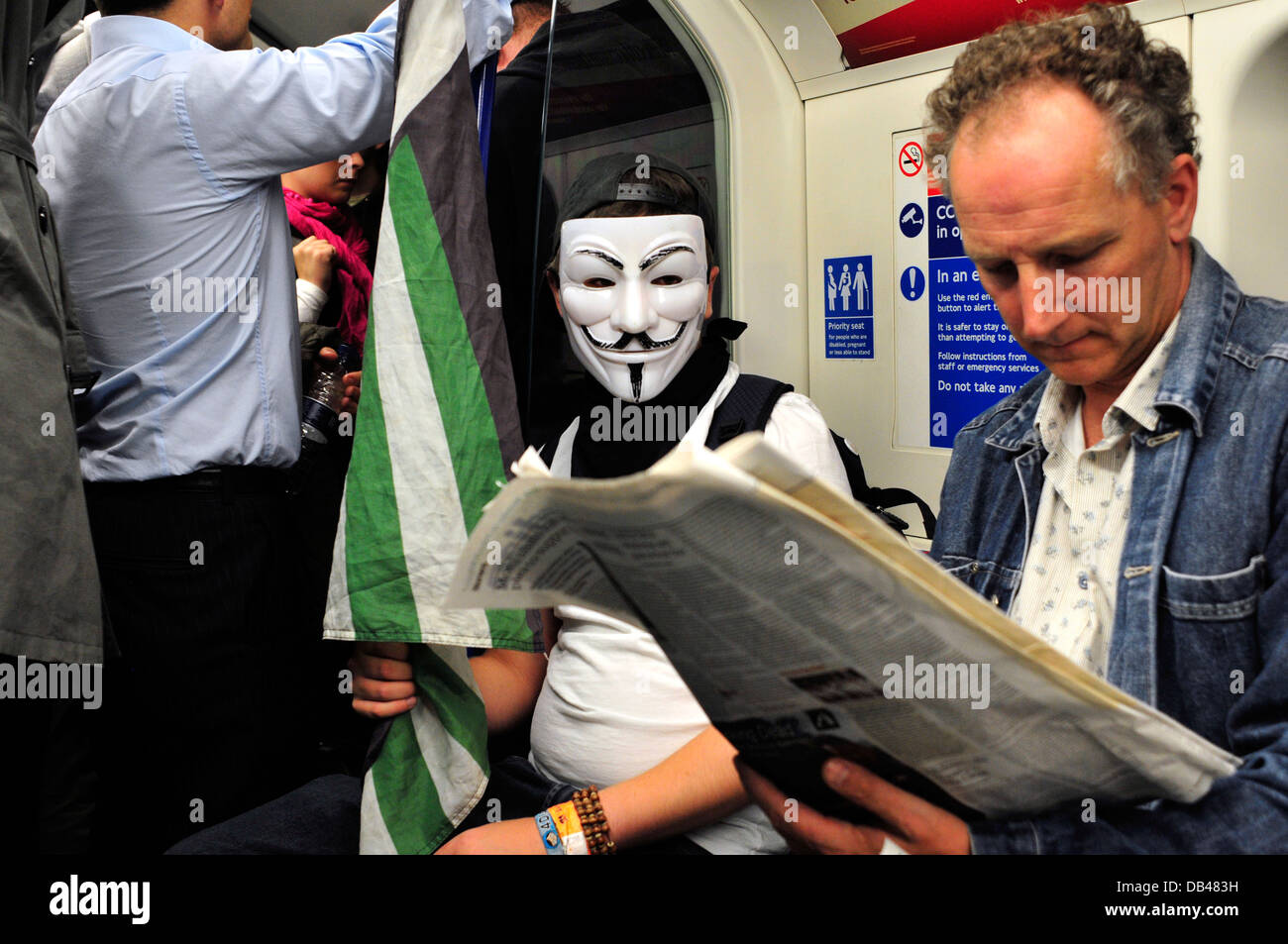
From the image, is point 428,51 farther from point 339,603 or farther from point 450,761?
point 450,761

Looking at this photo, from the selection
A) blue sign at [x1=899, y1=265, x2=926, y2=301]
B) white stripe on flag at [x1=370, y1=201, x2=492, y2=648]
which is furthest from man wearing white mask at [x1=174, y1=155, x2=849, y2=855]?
blue sign at [x1=899, y1=265, x2=926, y2=301]

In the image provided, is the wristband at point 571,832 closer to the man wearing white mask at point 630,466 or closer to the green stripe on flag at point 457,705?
the man wearing white mask at point 630,466

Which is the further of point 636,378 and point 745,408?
point 636,378

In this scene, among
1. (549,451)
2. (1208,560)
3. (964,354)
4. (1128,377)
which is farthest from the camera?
(964,354)

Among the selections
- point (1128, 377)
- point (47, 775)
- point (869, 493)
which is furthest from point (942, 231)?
point (47, 775)

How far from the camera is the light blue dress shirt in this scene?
181 cm

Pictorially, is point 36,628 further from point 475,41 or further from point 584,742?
point 475,41

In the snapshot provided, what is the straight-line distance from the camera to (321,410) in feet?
7.47

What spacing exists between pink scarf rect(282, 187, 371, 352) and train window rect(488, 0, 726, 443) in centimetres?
37

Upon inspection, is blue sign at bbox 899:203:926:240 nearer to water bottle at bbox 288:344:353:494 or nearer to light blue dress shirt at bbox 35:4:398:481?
light blue dress shirt at bbox 35:4:398:481

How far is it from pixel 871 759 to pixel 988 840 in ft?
0.43

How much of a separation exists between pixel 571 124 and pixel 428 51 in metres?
1.07

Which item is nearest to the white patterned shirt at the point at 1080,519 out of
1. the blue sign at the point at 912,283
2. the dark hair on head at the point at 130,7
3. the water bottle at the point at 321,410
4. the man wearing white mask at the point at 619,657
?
the man wearing white mask at the point at 619,657

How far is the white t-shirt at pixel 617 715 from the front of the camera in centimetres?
153
